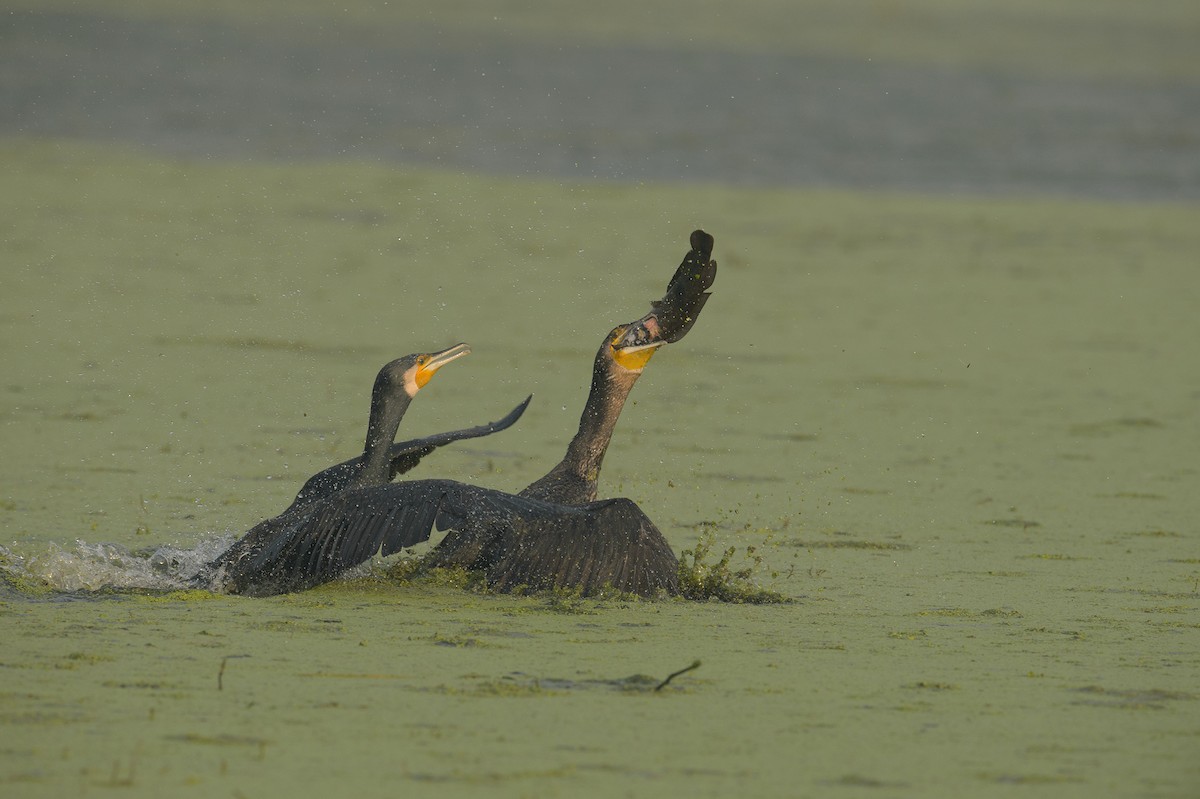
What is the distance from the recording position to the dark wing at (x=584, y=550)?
6664 mm

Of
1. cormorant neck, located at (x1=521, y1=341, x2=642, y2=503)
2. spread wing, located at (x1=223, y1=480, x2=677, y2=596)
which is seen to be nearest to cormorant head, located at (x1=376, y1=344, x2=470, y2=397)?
cormorant neck, located at (x1=521, y1=341, x2=642, y2=503)

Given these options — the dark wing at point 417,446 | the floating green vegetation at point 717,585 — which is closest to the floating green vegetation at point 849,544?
the floating green vegetation at point 717,585

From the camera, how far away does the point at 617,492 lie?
28.7 feet

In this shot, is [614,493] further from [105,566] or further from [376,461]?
[105,566]

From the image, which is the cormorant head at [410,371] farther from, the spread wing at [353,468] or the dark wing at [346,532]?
the dark wing at [346,532]

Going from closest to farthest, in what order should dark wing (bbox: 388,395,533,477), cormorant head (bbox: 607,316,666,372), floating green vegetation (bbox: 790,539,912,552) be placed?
dark wing (bbox: 388,395,533,477), cormorant head (bbox: 607,316,666,372), floating green vegetation (bbox: 790,539,912,552)

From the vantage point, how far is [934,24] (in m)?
58.5

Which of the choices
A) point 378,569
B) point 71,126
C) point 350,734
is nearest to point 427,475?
point 378,569

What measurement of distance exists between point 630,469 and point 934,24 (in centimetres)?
5166

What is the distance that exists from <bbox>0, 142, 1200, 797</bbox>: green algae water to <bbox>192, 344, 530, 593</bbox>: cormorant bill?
0.32m

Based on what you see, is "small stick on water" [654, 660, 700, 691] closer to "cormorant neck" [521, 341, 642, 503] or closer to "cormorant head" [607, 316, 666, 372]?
"cormorant neck" [521, 341, 642, 503]

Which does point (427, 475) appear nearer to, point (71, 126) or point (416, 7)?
point (71, 126)

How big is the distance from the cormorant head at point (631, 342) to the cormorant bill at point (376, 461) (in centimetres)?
56

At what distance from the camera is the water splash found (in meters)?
6.64
